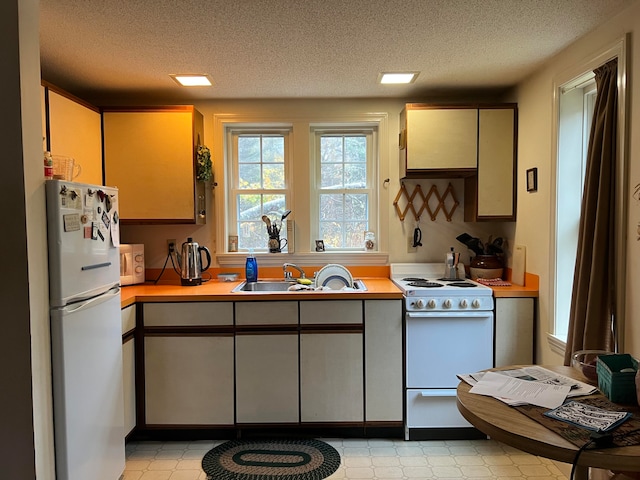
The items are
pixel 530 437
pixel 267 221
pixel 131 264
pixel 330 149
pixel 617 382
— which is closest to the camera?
pixel 530 437

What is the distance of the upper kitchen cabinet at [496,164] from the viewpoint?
277cm

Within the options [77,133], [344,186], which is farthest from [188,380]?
[344,186]

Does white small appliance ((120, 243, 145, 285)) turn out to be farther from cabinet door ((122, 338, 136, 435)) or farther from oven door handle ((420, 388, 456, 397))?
oven door handle ((420, 388, 456, 397))

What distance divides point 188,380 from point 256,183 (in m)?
1.54

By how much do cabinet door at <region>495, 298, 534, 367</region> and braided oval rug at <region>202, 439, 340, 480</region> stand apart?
3.99 ft

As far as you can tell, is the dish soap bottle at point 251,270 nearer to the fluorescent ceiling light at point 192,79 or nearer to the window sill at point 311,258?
the window sill at point 311,258

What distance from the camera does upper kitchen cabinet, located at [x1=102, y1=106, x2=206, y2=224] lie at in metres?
2.79

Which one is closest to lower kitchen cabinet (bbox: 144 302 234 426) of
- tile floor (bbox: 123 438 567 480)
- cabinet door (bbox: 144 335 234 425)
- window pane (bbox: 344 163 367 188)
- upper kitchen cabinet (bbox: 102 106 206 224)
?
cabinet door (bbox: 144 335 234 425)

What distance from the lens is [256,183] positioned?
3.21 metres

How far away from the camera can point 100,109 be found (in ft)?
9.09

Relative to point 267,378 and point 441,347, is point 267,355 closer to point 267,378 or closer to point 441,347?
point 267,378

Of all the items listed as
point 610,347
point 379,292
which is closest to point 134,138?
point 379,292

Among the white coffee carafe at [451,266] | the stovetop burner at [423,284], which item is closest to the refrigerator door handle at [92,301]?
the stovetop burner at [423,284]

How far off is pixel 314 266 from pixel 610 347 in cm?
190
